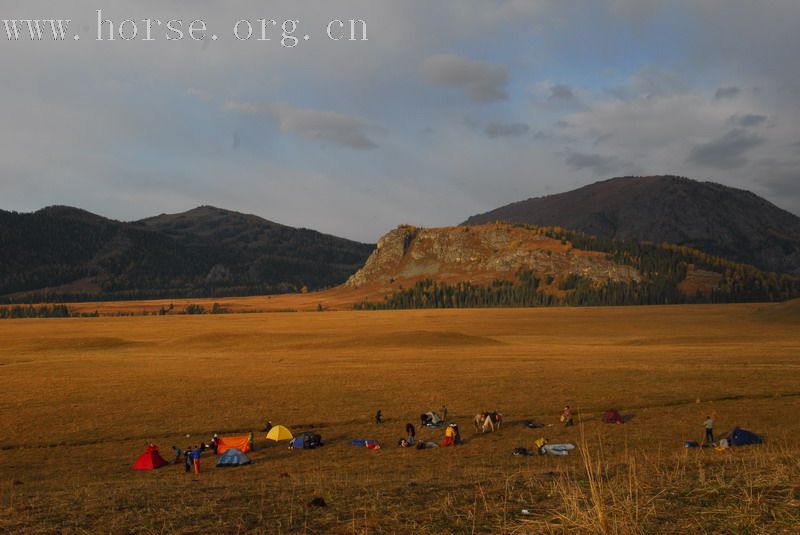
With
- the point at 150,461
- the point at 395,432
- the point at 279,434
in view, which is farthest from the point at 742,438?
the point at 150,461

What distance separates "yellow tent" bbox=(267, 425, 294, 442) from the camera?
113ft

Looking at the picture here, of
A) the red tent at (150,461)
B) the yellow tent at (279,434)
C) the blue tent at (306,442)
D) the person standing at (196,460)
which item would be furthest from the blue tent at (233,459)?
the yellow tent at (279,434)

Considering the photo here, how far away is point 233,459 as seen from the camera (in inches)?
1179

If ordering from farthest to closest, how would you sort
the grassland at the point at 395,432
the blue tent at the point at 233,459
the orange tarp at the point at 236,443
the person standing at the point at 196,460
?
the orange tarp at the point at 236,443 → the blue tent at the point at 233,459 → the person standing at the point at 196,460 → the grassland at the point at 395,432

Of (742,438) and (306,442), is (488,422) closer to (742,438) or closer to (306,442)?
(306,442)

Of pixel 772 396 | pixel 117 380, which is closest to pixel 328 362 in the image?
pixel 117 380

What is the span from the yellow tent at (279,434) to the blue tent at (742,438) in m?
25.1

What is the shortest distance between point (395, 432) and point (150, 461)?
14.4m

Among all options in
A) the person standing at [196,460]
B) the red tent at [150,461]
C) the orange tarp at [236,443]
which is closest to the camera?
the person standing at [196,460]

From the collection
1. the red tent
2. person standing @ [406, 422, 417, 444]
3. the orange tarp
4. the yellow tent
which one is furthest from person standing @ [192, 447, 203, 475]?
person standing @ [406, 422, 417, 444]

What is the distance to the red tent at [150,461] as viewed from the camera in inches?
1134

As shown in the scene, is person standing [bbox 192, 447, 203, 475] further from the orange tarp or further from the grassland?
the orange tarp

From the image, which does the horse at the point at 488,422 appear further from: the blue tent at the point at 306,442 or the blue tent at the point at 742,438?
the blue tent at the point at 742,438

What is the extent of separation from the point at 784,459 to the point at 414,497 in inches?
458
